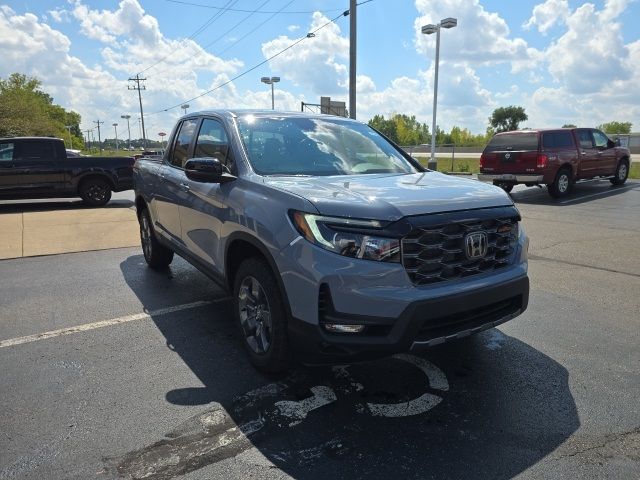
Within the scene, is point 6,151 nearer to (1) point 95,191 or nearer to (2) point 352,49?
(1) point 95,191

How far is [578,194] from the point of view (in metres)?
14.6

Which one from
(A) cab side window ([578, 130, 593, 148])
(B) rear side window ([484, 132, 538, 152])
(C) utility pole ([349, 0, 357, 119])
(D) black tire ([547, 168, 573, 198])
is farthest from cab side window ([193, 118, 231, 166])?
(C) utility pole ([349, 0, 357, 119])

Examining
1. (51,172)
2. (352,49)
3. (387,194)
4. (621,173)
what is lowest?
(621,173)

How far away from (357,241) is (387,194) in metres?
0.47

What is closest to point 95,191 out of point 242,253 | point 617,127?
point 242,253

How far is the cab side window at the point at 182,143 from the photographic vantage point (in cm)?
501

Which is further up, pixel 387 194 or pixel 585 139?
pixel 585 139

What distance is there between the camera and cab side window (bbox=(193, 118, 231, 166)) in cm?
412

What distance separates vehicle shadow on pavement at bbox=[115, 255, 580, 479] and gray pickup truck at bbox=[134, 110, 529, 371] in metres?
0.35

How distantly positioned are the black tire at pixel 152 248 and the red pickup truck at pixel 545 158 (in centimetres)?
1031

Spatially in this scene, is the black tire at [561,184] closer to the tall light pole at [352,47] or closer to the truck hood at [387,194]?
the tall light pole at [352,47]

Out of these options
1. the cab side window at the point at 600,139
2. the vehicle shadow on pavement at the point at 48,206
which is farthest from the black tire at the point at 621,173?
the vehicle shadow on pavement at the point at 48,206

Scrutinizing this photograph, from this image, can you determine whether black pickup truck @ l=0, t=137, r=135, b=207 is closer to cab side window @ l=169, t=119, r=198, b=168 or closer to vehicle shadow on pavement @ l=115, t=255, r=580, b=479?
cab side window @ l=169, t=119, r=198, b=168

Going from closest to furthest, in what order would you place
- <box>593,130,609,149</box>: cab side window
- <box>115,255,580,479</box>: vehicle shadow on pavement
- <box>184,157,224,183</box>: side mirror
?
<box>115,255,580,479</box>: vehicle shadow on pavement
<box>184,157,224,183</box>: side mirror
<box>593,130,609,149</box>: cab side window
